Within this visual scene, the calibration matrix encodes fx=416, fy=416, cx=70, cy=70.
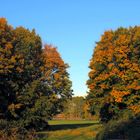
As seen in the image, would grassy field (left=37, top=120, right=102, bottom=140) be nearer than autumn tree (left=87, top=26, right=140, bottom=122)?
Yes

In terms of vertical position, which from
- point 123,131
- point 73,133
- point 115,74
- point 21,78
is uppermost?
point 115,74

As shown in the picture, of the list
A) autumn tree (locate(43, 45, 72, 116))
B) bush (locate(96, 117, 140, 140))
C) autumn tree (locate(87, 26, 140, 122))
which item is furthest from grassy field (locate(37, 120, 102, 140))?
bush (locate(96, 117, 140, 140))

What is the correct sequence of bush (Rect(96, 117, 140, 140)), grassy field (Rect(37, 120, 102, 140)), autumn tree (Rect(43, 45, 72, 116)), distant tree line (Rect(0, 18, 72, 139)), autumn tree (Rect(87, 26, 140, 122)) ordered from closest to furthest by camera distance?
1. bush (Rect(96, 117, 140, 140))
2. grassy field (Rect(37, 120, 102, 140))
3. distant tree line (Rect(0, 18, 72, 139))
4. autumn tree (Rect(87, 26, 140, 122))
5. autumn tree (Rect(43, 45, 72, 116))

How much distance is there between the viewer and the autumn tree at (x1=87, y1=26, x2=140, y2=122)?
201ft

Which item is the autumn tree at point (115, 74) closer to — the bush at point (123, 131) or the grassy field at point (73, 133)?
the grassy field at point (73, 133)

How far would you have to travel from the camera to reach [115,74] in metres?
63.5

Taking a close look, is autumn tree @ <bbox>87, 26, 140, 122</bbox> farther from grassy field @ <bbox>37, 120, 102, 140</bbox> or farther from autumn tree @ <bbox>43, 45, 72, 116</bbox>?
autumn tree @ <bbox>43, 45, 72, 116</bbox>

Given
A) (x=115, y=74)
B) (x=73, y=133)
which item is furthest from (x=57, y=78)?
(x=73, y=133)

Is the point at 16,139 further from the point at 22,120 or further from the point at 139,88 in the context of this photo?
the point at 139,88

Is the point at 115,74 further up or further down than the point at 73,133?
further up

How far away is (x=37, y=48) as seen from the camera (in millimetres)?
63781

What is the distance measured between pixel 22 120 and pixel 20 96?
3266mm

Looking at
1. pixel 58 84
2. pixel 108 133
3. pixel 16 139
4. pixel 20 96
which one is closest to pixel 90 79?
pixel 58 84

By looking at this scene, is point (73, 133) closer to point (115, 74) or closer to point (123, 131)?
point (115, 74)
